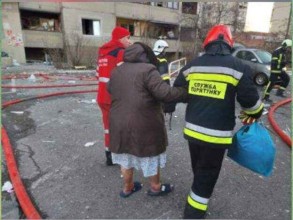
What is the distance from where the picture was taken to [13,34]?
2089 centimetres

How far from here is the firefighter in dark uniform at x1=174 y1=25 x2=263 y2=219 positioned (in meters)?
2.19

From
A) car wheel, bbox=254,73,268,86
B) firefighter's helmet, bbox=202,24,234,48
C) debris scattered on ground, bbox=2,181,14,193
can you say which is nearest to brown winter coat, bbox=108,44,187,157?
firefighter's helmet, bbox=202,24,234,48

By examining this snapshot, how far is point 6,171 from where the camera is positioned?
11.6 feet

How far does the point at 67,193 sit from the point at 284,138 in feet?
12.3

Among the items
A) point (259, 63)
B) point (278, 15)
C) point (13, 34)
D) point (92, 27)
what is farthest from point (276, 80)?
point (278, 15)

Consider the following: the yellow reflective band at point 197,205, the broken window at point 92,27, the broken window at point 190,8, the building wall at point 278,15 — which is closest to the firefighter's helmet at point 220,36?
the yellow reflective band at point 197,205

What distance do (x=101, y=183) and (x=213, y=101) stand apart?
1.83 metres

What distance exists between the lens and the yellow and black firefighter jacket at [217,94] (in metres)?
2.17

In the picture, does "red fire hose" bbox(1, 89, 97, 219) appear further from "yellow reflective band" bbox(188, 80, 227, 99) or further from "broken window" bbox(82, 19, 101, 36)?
"broken window" bbox(82, 19, 101, 36)

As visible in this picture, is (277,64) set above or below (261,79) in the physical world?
above

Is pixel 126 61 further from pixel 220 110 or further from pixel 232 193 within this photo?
pixel 232 193

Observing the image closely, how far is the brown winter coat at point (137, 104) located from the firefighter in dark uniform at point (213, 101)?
0.72 feet

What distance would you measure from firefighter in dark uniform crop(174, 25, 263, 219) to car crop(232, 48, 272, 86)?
915cm

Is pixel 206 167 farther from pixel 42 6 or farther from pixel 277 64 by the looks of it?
pixel 42 6
